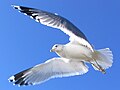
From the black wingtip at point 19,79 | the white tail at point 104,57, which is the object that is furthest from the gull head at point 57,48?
the black wingtip at point 19,79

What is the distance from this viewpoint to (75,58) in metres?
5.92

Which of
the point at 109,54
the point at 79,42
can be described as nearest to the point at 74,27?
the point at 79,42

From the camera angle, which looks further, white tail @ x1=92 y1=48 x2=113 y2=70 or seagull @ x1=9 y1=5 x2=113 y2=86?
white tail @ x1=92 y1=48 x2=113 y2=70

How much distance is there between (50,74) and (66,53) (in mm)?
524

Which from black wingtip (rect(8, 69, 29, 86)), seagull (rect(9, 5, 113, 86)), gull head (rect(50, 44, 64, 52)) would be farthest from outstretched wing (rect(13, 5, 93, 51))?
black wingtip (rect(8, 69, 29, 86))

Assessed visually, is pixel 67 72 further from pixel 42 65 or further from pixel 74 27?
pixel 74 27

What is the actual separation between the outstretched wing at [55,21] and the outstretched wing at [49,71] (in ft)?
2.42

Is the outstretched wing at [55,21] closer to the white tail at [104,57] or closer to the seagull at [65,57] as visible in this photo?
the seagull at [65,57]

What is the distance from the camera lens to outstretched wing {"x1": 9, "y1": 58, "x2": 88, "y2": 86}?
6.22 metres

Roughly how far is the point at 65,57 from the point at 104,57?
19.2 inches

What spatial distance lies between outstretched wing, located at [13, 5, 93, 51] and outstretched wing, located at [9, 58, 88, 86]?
2.42ft

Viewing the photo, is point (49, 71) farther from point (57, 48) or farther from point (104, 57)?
point (104, 57)

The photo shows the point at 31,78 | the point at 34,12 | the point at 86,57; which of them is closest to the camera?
the point at 34,12

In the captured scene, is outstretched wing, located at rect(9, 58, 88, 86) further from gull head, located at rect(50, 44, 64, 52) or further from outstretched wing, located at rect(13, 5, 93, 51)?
outstretched wing, located at rect(13, 5, 93, 51)
